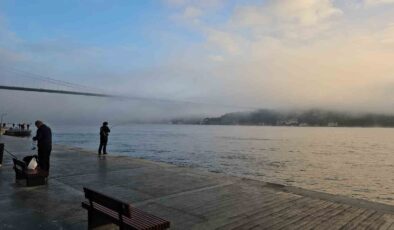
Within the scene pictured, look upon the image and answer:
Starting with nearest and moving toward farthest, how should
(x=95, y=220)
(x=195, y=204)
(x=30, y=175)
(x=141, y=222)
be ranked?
(x=141, y=222), (x=95, y=220), (x=195, y=204), (x=30, y=175)

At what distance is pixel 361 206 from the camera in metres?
7.25

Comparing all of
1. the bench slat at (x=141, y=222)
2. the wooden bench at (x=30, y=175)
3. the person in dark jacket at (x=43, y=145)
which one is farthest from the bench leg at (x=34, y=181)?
the bench slat at (x=141, y=222)

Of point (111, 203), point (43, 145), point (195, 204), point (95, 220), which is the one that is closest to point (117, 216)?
point (111, 203)

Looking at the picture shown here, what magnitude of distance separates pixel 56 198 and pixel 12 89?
209 feet

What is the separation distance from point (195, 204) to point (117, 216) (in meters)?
2.39

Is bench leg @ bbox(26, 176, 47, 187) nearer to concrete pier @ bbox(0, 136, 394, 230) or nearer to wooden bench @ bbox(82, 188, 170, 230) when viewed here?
concrete pier @ bbox(0, 136, 394, 230)

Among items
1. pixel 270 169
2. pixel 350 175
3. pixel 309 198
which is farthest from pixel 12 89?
pixel 309 198

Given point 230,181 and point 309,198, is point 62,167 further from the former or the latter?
point 309,198

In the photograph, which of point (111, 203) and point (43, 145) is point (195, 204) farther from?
point (43, 145)

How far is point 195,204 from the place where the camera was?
7.26m

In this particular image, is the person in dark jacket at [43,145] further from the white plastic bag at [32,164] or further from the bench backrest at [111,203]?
the bench backrest at [111,203]

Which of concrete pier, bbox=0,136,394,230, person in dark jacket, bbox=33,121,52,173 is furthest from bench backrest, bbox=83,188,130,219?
person in dark jacket, bbox=33,121,52,173

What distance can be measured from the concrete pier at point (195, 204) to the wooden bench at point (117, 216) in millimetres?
363

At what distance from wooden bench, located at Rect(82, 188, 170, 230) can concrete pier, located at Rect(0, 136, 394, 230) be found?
1.19 feet
